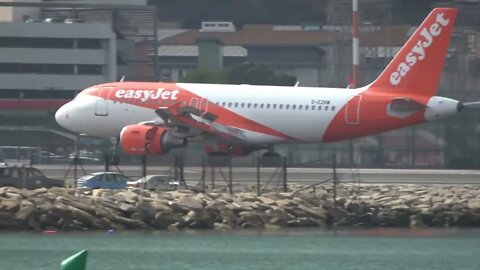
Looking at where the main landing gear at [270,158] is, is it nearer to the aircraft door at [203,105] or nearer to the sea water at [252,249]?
the aircraft door at [203,105]

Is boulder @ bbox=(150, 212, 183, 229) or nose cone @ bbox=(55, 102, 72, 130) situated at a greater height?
nose cone @ bbox=(55, 102, 72, 130)

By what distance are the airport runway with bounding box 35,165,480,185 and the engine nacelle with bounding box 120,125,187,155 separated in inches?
28.2

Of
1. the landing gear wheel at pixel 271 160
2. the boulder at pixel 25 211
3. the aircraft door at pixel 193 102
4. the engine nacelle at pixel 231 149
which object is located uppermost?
the aircraft door at pixel 193 102

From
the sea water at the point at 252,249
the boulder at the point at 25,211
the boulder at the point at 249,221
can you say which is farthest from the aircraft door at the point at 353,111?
the boulder at the point at 25,211

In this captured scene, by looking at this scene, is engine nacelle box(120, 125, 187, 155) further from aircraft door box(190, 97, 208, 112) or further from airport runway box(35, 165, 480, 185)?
aircraft door box(190, 97, 208, 112)

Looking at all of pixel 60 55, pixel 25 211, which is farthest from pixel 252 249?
pixel 60 55

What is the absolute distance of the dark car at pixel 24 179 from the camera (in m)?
49.2

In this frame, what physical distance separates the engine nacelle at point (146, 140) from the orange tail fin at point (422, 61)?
8.05m

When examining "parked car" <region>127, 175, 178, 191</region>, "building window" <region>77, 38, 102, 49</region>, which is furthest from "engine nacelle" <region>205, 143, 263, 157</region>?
"building window" <region>77, 38, 102, 49</region>

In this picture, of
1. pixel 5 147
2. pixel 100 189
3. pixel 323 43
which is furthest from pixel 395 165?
pixel 323 43

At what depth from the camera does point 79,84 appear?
310ft

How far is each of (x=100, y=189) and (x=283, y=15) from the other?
3562 inches

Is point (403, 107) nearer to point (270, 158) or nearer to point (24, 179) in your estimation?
point (270, 158)

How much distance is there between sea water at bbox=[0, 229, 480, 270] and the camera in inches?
1497
